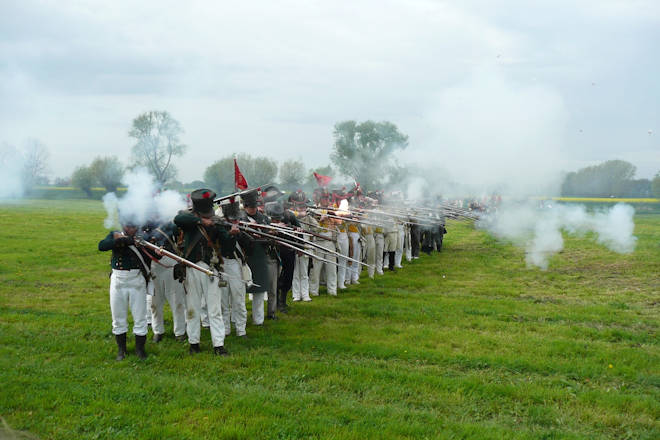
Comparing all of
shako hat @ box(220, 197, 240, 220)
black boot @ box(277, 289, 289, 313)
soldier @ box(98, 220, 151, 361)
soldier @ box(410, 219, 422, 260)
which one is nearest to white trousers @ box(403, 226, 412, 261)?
soldier @ box(410, 219, 422, 260)

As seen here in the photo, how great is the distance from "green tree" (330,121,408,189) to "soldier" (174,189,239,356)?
894 inches

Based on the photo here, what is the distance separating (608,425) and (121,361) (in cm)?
665

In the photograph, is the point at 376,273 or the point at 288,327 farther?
the point at 376,273

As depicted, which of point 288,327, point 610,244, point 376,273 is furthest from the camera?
point 610,244

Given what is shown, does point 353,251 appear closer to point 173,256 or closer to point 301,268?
point 301,268

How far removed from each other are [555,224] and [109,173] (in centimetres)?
1924

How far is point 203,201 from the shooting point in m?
8.10

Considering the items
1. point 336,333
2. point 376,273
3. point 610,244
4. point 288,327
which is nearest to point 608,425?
point 336,333

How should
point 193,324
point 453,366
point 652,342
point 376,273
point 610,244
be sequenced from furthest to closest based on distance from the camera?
point 610,244
point 376,273
point 652,342
point 193,324
point 453,366

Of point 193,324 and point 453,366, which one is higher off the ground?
point 193,324

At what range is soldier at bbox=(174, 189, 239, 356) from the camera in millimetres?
8125

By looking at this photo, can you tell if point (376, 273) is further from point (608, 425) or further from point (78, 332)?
point (608, 425)

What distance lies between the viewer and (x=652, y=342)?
897 cm

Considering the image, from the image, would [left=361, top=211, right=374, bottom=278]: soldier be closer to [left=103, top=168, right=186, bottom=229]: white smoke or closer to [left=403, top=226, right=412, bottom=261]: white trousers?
[left=403, top=226, right=412, bottom=261]: white trousers
